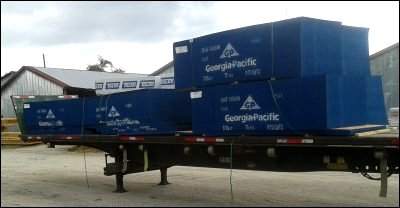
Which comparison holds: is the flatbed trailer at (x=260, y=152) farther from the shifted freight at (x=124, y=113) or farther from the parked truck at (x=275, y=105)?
the shifted freight at (x=124, y=113)

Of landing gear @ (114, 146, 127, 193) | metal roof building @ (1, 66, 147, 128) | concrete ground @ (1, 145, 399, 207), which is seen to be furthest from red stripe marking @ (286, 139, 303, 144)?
metal roof building @ (1, 66, 147, 128)

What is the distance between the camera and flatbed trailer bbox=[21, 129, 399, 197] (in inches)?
202

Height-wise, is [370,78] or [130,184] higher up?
[370,78]

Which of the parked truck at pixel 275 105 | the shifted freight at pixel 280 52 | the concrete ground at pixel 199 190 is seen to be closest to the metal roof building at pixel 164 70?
the concrete ground at pixel 199 190

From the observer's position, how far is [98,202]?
25.2ft

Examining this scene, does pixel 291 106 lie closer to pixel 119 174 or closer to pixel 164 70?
pixel 119 174

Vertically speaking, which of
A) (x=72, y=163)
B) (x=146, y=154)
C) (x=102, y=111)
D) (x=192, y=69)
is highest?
(x=192, y=69)

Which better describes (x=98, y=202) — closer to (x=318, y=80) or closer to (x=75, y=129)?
(x=75, y=129)

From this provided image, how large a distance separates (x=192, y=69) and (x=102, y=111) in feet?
7.31

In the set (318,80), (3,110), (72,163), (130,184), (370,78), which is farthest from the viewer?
(3,110)

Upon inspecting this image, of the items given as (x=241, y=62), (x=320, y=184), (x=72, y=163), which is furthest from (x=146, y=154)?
(x=72, y=163)

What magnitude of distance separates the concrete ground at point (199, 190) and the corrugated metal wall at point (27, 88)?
1471cm

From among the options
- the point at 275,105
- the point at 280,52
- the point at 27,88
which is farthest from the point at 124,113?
the point at 27,88

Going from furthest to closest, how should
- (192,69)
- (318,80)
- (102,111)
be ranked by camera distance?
(102,111) < (192,69) < (318,80)
